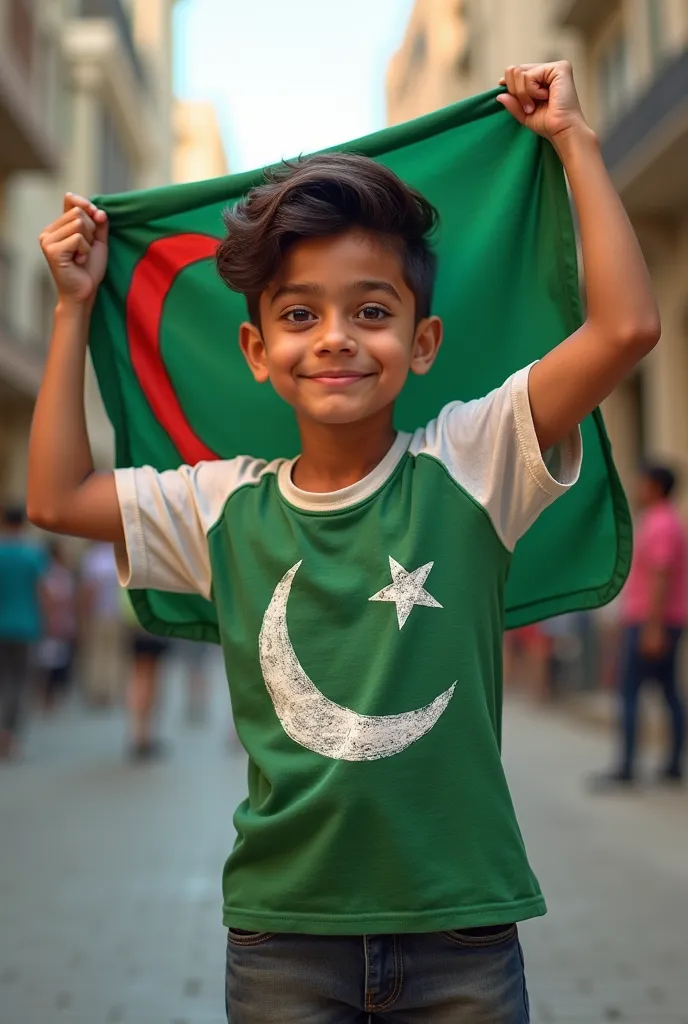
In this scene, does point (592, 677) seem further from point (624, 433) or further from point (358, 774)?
point (358, 774)

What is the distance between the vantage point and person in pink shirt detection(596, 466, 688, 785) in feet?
24.5

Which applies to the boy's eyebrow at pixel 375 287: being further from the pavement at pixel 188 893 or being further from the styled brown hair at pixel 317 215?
the pavement at pixel 188 893

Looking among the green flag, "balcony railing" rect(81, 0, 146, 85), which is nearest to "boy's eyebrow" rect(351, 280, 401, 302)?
the green flag

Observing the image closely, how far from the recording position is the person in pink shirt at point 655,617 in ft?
24.5

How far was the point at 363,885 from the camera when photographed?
72.9 inches

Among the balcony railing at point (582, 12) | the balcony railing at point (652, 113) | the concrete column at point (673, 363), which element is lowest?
the concrete column at point (673, 363)

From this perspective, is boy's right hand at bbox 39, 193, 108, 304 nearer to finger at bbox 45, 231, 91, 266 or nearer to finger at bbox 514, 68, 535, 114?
finger at bbox 45, 231, 91, 266

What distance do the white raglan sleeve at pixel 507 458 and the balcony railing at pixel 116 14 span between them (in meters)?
25.6

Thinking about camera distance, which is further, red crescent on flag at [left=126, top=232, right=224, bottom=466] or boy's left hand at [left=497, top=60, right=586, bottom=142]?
red crescent on flag at [left=126, top=232, right=224, bottom=466]

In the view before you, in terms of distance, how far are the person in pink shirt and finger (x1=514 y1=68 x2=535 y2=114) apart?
553 centimetres

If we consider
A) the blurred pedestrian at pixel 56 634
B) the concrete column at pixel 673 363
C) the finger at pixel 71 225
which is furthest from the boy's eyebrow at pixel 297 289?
the concrete column at pixel 673 363

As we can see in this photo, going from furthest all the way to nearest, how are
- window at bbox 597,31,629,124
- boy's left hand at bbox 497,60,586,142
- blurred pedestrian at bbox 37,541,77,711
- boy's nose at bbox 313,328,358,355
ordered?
window at bbox 597,31,629,124 → blurred pedestrian at bbox 37,541,77,711 → boy's left hand at bbox 497,60,586,142 → boy's nose at bbox 313,328,358,355

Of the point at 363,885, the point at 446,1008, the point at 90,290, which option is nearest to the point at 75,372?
the point at 90,290

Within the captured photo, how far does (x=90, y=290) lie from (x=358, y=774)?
1.02m
